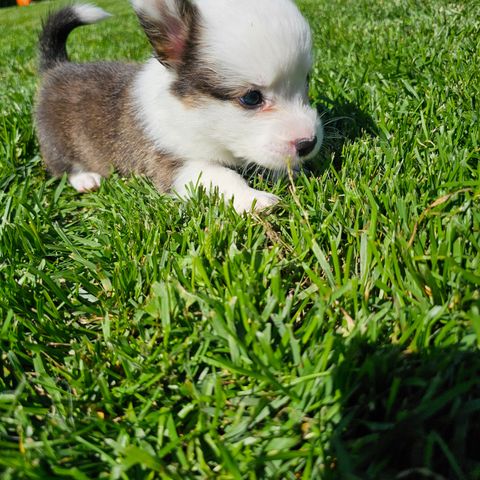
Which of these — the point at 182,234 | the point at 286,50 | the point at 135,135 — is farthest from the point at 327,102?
the point at 182,234

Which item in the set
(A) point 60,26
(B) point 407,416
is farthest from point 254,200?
(A) point 60,26

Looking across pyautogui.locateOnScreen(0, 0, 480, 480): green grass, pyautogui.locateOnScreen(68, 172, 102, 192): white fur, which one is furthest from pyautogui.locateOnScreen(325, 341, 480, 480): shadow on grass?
pyautogui.locateOnScreen(68, 172, 102, 192): white fur

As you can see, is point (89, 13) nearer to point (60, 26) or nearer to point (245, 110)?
point (60, 26)

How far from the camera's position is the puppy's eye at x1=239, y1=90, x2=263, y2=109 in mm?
2623

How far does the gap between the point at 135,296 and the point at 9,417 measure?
2.09 ft

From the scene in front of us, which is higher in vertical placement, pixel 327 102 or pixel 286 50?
pixel 286 50

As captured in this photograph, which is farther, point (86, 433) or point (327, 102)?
point (327, 102)

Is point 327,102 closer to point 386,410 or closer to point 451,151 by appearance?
point 451,151

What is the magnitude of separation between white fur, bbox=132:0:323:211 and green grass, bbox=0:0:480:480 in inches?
8.3

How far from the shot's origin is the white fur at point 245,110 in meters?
2.52

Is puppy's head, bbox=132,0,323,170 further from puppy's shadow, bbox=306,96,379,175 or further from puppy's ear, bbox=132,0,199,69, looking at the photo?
puppy's shadow, bbox=306,96,379,175

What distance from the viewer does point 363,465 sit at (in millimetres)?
1289

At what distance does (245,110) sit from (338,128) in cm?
88

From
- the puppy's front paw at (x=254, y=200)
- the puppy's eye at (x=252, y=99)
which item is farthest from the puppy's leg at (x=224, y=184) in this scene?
the puppy's eye at (x=252, y=99)
